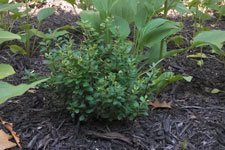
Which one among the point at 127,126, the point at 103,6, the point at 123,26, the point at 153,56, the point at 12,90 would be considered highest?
the point at 103,6

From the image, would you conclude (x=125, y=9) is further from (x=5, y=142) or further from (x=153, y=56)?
(x=5, y=142)

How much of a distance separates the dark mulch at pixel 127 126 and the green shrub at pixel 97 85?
0.30 ft

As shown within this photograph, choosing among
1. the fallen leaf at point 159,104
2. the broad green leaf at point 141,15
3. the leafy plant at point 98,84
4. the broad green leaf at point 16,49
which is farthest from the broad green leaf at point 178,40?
the broad green leaf at point 16,49

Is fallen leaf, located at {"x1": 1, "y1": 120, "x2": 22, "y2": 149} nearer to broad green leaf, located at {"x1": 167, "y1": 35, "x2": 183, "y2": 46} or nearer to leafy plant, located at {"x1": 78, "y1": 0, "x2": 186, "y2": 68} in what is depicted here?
leafy plant, located at {"x1": 78, "y1": 0, "x2": 186, "y2": 68}

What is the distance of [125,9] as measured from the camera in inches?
76.7

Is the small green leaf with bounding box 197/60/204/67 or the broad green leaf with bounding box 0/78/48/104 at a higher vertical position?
the broad green leaf with bounding box 0/78/48/104

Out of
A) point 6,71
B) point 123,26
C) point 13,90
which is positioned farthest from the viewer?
point 123,26

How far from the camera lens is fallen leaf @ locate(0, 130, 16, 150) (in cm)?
130

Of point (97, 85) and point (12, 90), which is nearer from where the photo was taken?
point (12, 90)

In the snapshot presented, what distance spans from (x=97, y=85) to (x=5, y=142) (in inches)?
19.3

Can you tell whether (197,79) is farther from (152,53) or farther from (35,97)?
(35,97)

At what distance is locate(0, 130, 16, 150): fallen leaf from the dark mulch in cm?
7

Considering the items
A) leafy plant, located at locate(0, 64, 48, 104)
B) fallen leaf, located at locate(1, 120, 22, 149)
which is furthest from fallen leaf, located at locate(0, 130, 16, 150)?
leafy plant, located at locate(0, 64, 48, 104)

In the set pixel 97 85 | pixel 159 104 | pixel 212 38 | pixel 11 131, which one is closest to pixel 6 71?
pixel 11 131
